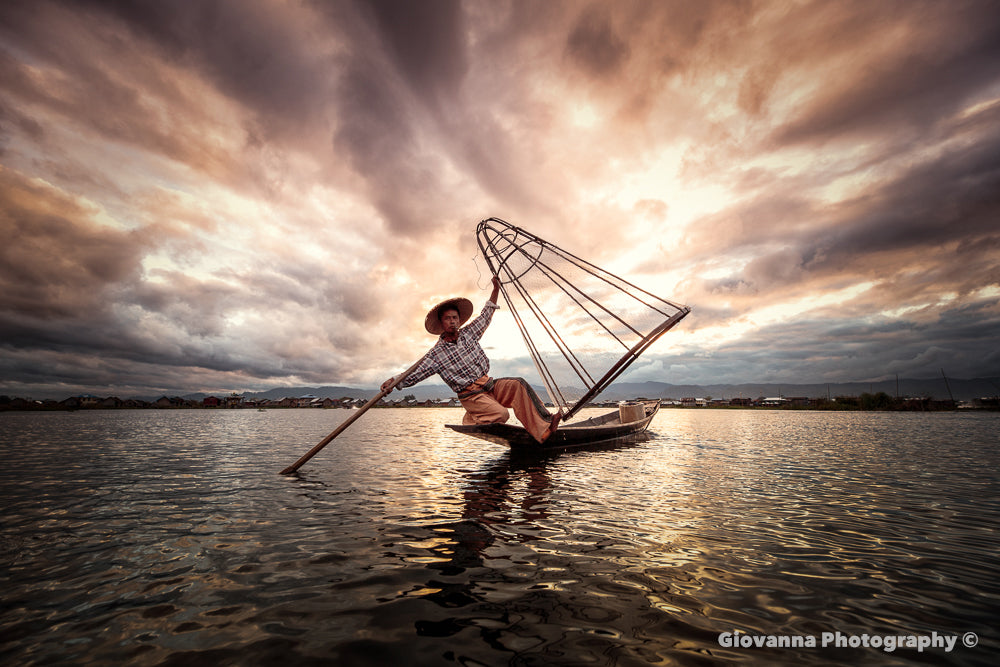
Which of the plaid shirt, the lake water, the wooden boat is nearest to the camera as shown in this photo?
the lake water

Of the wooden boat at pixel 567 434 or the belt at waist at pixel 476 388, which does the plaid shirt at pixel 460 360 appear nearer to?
the belt at waist at pixel 476 388

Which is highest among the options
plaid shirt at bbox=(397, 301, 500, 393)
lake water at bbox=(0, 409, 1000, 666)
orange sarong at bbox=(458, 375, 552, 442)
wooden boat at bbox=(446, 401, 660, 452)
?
plaid shirt at bbox=(397, 301, 500, 393)

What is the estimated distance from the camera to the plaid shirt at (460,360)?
920 centimetres

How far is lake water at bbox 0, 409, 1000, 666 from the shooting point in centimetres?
264

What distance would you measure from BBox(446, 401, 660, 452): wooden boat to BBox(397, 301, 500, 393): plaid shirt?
1334 mm

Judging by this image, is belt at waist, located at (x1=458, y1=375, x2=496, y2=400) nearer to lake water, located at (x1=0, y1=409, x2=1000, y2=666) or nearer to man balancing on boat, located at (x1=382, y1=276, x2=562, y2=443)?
man balancing on boat, located at (x1=382, y1=276, x2=562, y2=443)

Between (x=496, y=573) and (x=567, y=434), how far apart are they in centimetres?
981

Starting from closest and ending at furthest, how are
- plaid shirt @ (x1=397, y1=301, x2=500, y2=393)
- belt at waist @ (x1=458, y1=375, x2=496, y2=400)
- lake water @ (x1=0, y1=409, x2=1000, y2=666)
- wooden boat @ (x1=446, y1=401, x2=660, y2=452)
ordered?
lake water @ (x1=0, y1=409, x2=1000, y2=666) < plaid shirt @ (x1=397, y1=301, x2=500, y2=393) < belt at waist @ (x1=458, y1=375, x2=496, y2=400) < wooden boat @ (x1=446, y1=401, x2=660, y2=452)

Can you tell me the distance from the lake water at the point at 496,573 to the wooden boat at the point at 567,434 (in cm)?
218

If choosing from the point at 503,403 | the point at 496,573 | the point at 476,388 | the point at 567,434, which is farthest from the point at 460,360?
the point at 496,573

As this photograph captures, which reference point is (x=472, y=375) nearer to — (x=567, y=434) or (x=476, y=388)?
(x=476, y=388)

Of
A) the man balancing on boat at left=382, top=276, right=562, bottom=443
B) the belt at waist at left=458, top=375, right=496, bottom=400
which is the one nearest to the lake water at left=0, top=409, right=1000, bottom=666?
the man balancing on boat at left=382, top=276, right=562, bottom=443

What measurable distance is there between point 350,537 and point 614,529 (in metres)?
3.43

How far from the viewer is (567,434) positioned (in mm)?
13297
